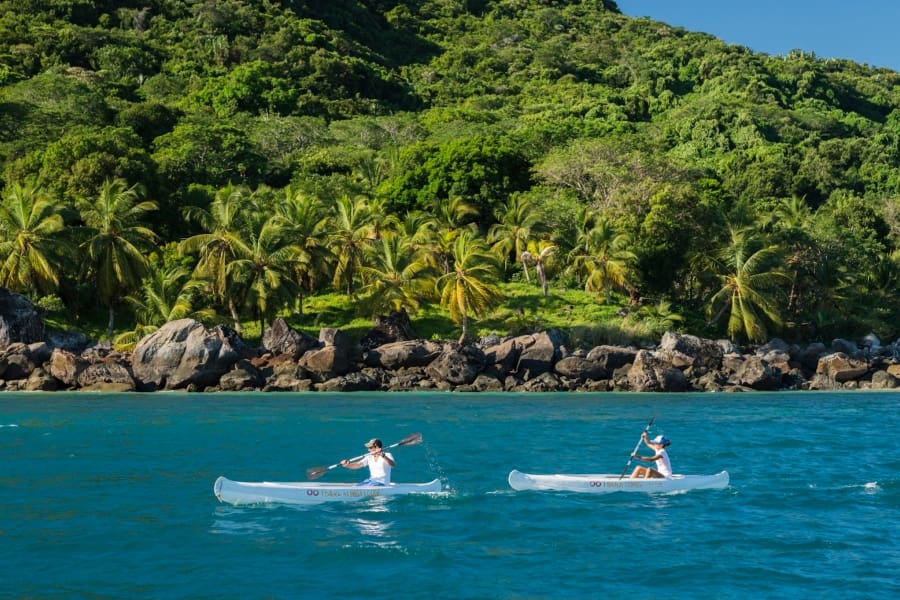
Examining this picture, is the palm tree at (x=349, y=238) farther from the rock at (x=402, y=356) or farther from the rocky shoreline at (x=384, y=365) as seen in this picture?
the rock at (x=402, y=356)

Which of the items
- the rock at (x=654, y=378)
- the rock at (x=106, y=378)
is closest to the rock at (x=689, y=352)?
the rock at (x=654, y=378)

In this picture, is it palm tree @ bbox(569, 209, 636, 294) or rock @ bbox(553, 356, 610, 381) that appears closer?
rock @ bbox(553, 356, 610, 381)

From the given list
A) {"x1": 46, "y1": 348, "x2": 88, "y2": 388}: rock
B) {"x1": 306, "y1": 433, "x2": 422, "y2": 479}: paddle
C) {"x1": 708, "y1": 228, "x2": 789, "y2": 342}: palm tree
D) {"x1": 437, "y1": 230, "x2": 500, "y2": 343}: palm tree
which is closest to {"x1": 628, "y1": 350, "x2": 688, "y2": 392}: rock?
{"x1": 708, "y1": 228, "x2": 789, "y2": 342}: palm tree

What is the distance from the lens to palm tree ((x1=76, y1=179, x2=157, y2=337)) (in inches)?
2124

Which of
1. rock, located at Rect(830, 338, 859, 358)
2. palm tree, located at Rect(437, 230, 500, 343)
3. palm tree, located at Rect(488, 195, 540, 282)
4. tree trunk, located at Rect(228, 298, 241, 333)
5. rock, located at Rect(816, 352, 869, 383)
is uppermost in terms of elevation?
palm tree, located at Rect(488, 195, 540, 282)

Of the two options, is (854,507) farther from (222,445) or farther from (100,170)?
(100,170)

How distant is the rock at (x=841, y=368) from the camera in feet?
162

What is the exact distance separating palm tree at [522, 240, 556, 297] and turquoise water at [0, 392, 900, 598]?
2458 centimetres

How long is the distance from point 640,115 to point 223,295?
74.0 metres

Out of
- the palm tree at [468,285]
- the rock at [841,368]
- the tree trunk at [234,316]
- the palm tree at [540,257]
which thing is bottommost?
the rock at [841,368]

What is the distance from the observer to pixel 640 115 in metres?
113

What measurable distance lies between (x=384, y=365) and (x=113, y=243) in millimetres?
18729

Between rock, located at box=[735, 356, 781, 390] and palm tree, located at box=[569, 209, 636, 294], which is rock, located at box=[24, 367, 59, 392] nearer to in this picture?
palm tree, located at box=[569, 209, 636, 294]

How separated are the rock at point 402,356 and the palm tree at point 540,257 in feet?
42.9
